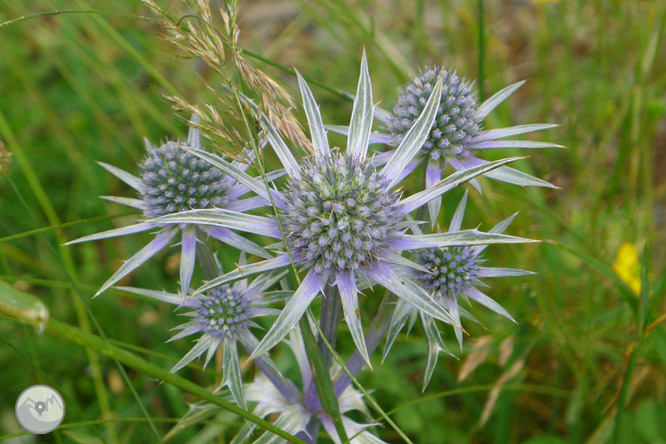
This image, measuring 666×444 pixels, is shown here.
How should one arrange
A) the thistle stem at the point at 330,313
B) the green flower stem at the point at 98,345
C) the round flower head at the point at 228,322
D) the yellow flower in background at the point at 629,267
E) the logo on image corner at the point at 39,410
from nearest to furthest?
the green flower stem at the point at 98,345, the logo on image corner at the point at 39,410, the thistle stem at the point at 330,313, the round flower head at the point at 228,322, the yellow flower in background at the point at 629,267

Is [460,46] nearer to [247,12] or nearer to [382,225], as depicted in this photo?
[247,12]

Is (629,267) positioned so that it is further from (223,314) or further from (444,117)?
(223,314)

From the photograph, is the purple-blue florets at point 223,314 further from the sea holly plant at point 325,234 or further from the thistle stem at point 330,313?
the thistle stem at point 330,313

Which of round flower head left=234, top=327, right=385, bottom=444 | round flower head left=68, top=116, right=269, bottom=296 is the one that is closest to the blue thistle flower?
round flower head left=68, top=116, right=269, bottom=296

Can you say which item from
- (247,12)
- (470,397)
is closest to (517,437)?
(470,397)

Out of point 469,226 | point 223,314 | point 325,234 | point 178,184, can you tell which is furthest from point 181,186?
point 469,226

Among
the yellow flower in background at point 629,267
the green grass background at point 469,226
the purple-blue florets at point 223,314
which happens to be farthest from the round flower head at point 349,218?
the yellow flower in background at point 629,267
